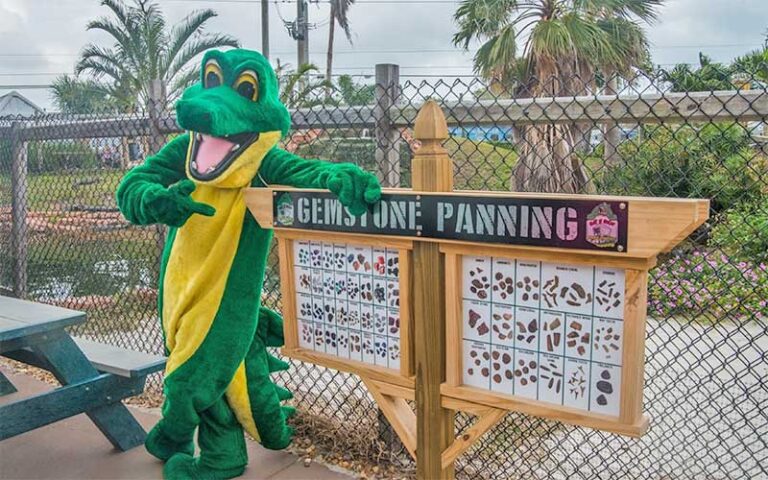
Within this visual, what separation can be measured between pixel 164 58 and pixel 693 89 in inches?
533

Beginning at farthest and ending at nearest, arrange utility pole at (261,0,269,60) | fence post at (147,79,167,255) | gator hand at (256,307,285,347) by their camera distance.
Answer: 1. utility pole at (261,0,269,60)
2. fence post at (147,79,167,255)
3. gator hand at (256,307,285,347)

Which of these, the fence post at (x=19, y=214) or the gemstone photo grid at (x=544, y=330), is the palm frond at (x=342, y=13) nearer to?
the fence post at (x=19, y=214)

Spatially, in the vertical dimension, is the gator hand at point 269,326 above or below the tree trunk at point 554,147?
below

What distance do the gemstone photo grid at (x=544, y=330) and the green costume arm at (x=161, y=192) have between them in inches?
44.6

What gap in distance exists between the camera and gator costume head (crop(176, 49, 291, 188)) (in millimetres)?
2543

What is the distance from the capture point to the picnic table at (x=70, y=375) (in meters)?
3.06

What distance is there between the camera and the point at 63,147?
17.7 feet

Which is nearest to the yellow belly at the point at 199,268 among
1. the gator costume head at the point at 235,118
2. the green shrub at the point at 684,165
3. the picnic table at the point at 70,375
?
the gator costume head at the point at 235,118

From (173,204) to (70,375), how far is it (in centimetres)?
123

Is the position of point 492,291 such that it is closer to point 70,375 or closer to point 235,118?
point 235,118

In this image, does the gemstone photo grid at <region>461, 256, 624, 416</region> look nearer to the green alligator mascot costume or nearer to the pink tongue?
the green alligator mascot costume

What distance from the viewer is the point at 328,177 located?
227cm

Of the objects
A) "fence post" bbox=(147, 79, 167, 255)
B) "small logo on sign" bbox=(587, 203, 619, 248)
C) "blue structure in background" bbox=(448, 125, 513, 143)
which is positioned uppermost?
"fence post" bbox=(147, 79, 167, 255)

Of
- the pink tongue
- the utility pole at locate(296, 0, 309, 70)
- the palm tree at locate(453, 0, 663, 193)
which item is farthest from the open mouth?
the utility pole at locate(296, 0, 309, 70)
